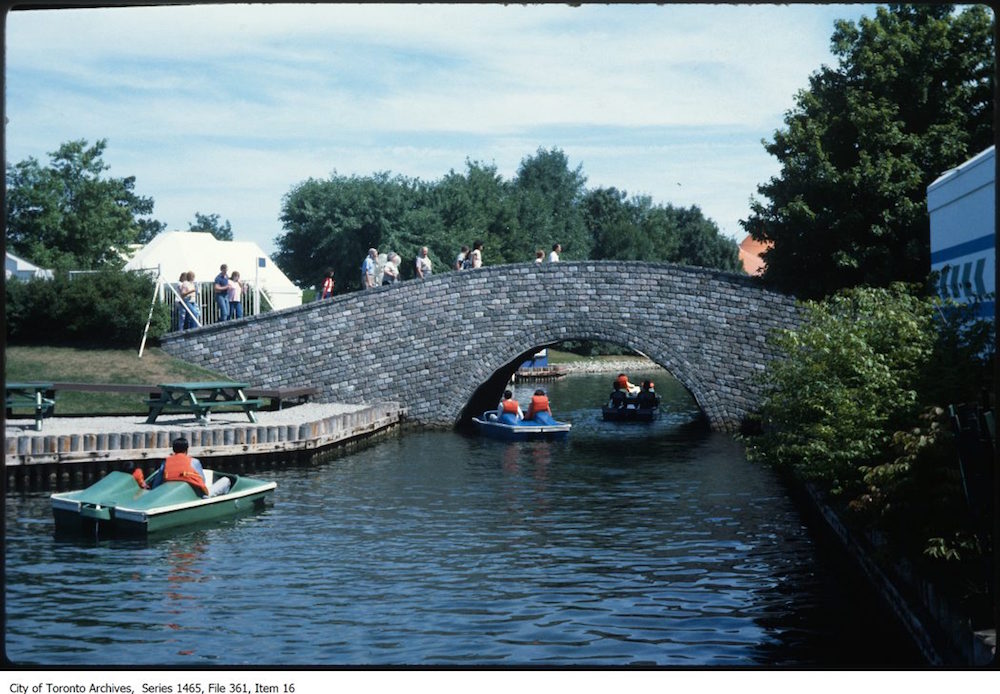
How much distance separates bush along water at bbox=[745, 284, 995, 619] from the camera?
7.84 m

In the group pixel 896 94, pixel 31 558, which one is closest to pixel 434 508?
pixel 31 558

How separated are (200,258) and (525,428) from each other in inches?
578

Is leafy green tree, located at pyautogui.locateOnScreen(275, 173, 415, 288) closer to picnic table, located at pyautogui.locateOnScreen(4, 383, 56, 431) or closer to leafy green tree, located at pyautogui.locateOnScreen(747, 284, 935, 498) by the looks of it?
picnic table, located at pyautogui.locateOnScreen(4, 383, 56, 431)

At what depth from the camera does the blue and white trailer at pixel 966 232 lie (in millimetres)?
11461

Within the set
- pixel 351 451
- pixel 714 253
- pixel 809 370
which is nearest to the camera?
pixel 809 370

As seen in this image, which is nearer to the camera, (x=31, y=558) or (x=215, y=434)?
(x=31, y=558)

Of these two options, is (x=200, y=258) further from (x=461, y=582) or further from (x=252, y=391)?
(x=461, y=582)

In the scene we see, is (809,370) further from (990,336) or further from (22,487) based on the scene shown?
(22,487)

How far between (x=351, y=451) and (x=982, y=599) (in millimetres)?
15689

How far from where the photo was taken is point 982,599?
22.6ft

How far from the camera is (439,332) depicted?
25859 millimetres

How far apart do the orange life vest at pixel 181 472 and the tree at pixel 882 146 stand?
14809 millimetres

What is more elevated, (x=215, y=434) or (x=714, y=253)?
(x=714, y=253)

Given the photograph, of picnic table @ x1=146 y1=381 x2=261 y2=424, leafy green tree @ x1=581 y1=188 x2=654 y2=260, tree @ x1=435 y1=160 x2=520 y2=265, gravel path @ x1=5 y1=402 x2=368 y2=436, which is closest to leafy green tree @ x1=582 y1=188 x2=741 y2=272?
leafy green tree @ x1=581 y1=188 x2=654 y2=260
